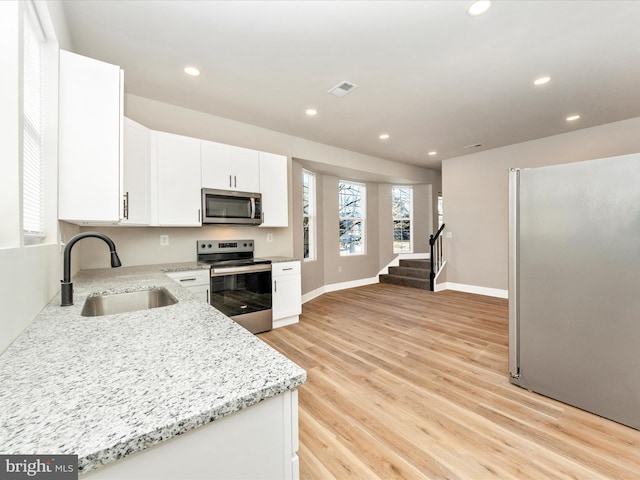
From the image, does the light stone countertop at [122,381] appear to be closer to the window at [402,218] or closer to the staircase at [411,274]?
the staircase at [411,274]

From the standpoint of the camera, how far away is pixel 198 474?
0.56 meters

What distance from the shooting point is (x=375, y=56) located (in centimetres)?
240

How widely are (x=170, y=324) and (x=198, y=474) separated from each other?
0.59 metres

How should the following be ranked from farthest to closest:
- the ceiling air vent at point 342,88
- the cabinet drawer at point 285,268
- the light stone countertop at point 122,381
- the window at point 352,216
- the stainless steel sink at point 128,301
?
1. the window at point 352,216
2. the cabinet drawer at point 285,268
3. the ceiling air vent at point 342,88
4. the stainless steel sink at point 128,301
5. the light stone countertop at point 122,381

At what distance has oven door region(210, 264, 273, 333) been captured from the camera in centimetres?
301

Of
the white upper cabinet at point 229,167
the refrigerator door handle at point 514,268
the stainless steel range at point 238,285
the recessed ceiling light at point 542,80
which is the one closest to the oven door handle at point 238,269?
the stainless steel range at point 238,285

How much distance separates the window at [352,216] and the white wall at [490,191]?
1.79 meters

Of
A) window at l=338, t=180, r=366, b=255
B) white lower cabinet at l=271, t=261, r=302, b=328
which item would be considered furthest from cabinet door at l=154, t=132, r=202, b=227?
window at l=338, t=180, r=366, b=255

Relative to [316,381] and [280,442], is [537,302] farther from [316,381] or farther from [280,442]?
[280,442]

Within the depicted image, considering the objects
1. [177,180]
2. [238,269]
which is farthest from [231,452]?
[177,180]

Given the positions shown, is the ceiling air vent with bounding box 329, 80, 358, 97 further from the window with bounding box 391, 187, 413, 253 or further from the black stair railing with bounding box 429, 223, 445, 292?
the window with bounding box 391, 187, 413, 253

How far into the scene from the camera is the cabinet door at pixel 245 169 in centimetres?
341

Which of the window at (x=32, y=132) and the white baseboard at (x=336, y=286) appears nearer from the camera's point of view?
the window at (x=32, y=132)

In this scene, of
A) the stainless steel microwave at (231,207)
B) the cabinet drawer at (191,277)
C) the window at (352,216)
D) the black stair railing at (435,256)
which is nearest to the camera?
the cabinet drawer at (191,277)
